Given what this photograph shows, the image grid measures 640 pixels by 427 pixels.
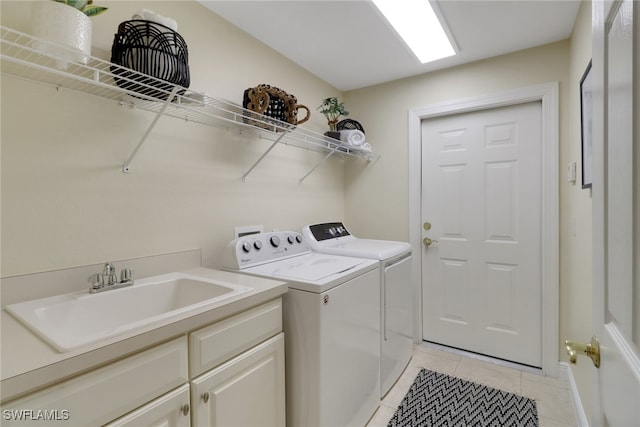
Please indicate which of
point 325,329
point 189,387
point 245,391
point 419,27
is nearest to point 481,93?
point 419,27

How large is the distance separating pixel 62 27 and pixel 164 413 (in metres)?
1.24

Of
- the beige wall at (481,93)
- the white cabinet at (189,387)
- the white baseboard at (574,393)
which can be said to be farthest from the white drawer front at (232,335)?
the white baseboard at (574,393)

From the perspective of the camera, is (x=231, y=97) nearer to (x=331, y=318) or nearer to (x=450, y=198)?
(x=331, y=318)

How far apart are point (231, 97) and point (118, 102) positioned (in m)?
0.66

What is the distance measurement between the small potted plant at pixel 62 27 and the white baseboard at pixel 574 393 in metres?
2.76

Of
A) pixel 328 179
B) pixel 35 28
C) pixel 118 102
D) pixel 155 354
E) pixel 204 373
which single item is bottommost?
pixel 204 373

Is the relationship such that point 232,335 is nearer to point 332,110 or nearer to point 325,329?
point 325,329

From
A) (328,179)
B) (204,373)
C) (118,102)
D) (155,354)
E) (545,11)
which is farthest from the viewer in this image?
(328,179)

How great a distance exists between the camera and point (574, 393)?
186 cm

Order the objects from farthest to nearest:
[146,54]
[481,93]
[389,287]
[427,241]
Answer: [427,241]
[481,93]
[389,287]
[146,54]

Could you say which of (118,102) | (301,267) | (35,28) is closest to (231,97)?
(118,102)

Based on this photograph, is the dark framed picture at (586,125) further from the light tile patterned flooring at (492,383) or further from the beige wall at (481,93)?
the light tile patterned flooring at (492,383)

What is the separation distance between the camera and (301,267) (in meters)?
1.67

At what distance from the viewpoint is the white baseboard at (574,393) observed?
1647 mm
